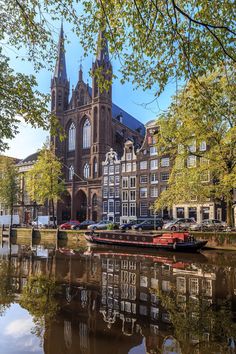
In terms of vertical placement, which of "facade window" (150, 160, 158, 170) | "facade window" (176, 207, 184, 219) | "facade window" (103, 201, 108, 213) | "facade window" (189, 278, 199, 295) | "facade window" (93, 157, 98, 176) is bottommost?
"facade window" (189, 278, 199, 295)

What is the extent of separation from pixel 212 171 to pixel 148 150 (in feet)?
90.2

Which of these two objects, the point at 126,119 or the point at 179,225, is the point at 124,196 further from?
the point at 126,119

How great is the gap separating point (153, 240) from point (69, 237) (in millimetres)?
12509

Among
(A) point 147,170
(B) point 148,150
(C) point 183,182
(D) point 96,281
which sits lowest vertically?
(D) point 96,281

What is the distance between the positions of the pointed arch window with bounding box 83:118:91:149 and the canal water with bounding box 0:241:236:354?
180ft

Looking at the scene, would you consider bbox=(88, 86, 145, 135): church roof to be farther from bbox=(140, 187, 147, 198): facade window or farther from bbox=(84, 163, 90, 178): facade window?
bbox=(140, 187, 147, 198): facade window

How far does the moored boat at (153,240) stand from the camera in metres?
28.1

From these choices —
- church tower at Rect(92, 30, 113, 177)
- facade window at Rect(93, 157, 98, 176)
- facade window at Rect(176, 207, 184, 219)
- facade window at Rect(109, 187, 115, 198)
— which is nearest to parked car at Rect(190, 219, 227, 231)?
facade window at Rect(176, 207, 184, 219)

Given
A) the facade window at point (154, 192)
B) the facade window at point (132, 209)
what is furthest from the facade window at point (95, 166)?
the facade window at point (154, 192)

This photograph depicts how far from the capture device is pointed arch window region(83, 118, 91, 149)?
234ft

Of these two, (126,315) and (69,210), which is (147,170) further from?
(126,315)

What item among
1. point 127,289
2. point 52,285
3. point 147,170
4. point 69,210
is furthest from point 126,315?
point 69,210

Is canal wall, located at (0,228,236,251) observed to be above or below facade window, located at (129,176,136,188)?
below

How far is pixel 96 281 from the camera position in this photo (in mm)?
15359
